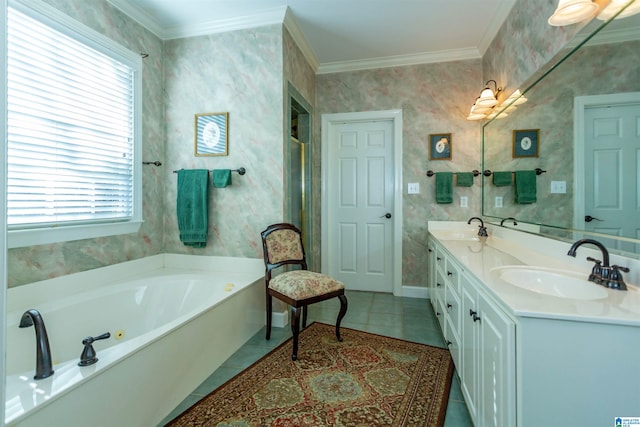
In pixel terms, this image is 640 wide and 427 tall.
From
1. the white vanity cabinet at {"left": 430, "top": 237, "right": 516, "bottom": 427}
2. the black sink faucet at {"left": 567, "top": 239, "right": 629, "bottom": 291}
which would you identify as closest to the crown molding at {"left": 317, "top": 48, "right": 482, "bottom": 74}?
the white vanity cabinet at {"left": 430, "top": 237, "right": 516, "bottom": 427}

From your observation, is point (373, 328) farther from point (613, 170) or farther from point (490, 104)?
point (490, 104)

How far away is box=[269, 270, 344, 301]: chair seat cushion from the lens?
2051 mm

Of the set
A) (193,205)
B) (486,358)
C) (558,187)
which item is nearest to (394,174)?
(558,187)

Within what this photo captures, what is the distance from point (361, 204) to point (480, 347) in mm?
2438

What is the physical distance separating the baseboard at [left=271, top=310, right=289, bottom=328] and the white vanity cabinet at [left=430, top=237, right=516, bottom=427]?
4.36 ft

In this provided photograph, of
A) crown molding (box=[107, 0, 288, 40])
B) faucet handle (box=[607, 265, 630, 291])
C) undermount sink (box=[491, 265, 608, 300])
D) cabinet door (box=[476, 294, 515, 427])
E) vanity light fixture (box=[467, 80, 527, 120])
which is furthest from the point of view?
crown molding (box=[107, 0, 288, 40])

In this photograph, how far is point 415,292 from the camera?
3336 mm

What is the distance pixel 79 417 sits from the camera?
1.10 m

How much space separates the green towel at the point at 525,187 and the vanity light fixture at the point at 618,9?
0.88 m

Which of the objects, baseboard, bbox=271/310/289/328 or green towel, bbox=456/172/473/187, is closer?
baseboard, bbox=271/310/289/328

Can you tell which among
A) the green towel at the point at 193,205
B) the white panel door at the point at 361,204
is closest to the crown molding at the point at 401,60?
the white panel door at the point at 361,204

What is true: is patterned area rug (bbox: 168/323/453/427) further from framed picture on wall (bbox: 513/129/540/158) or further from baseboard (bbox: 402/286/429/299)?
framed picture on wall (bbox: 513/129/540/158)

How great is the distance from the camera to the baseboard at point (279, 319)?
256 cm

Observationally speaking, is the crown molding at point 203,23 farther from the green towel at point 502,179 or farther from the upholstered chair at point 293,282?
the green towel at point 502,179
